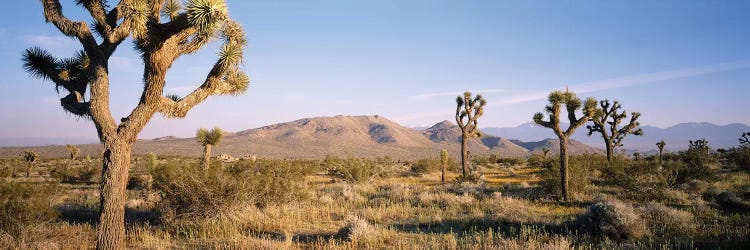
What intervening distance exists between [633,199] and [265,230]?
11.6 metres

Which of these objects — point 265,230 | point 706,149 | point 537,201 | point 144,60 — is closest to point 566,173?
point 537,201

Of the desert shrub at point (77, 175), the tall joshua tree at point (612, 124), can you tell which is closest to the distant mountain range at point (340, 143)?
the tall joshua tree at point (612, 124)

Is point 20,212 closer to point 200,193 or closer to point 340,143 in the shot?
point 200,193

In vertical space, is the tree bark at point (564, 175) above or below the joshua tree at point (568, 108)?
below

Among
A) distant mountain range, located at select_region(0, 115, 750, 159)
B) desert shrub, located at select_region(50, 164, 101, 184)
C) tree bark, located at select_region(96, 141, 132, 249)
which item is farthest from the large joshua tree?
distant mountain range, located at select_region(0, 115, 750, 159)

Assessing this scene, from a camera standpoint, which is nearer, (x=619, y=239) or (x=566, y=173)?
(x=619, y=239)

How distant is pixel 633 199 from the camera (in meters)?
12.7

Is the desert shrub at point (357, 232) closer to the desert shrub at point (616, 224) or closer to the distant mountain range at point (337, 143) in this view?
the desert shrub at point (616, 224)

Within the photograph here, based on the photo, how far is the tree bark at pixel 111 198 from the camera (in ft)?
21.8

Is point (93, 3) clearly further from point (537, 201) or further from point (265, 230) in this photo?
point (537, 201)

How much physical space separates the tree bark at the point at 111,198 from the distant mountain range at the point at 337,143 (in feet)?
239

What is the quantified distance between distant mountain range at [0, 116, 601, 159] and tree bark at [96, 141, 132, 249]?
73.0m

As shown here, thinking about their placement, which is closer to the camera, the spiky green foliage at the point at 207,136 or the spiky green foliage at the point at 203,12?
the spiky green foliage at the point at 203,12

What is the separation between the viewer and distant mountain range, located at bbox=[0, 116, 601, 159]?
3324 inches
